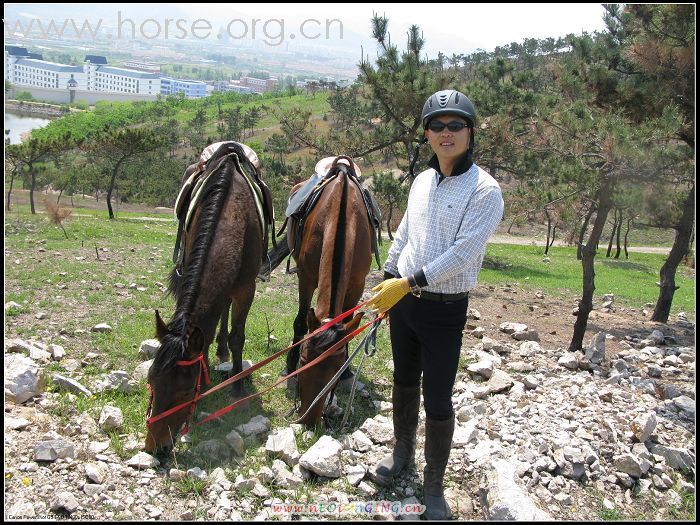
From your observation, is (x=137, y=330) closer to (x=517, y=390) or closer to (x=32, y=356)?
(x=32, y=356)

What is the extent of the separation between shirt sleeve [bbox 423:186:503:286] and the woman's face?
1.01 feet

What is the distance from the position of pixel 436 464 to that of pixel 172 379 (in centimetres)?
188

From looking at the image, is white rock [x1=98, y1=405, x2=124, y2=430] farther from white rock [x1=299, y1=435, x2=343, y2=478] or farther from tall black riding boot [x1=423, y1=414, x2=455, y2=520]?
tall black riding boot [x1=423, y1=414, x2=455, y2=520]

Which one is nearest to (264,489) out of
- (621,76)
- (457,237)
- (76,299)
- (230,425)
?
(230,425)

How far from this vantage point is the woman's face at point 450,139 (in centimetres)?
325

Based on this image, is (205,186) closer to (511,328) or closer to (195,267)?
(195,267)

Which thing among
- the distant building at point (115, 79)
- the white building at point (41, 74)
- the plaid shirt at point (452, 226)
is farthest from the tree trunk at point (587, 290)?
the distant building at point (115, 79)

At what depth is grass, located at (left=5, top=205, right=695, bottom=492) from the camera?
4473 mm

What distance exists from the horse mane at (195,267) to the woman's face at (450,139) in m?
2.09

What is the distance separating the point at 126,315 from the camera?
723 centimetres

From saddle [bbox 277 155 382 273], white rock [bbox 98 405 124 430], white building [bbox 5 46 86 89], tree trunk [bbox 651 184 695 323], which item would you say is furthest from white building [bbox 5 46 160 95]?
white rock [bbox 98 405 124 430]

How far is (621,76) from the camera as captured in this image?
9.94 m

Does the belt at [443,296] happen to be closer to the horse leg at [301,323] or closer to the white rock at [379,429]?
the white rock at [379,429]

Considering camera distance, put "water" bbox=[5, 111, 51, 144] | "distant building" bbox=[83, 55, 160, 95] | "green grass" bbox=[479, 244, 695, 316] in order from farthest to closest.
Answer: "distant building" bbox=[83, 55, 160, 95] < "water" bbox=[5, 111, 51, 144] < "green grass" bbox=[479, 244, 695, 316]
